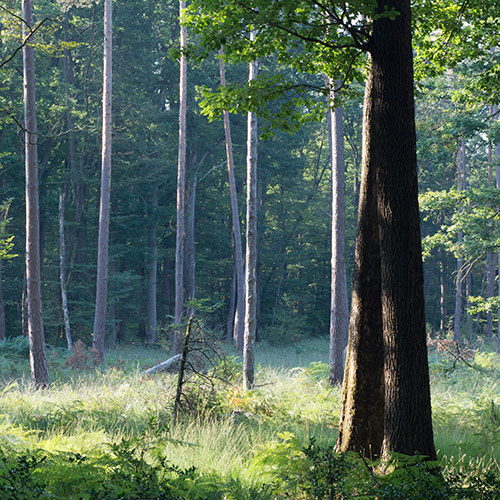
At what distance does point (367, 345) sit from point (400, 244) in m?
1.28

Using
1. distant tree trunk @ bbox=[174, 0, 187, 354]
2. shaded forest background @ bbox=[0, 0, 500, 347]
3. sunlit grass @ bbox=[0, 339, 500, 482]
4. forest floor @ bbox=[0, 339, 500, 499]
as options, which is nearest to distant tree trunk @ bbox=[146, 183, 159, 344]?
shaded forest background @ bbox=[0, 0, 500, 347]

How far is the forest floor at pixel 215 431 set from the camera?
4781 mm

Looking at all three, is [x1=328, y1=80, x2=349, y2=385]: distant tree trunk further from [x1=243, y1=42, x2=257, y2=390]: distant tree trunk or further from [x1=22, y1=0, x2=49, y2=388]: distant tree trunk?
[x1=22, y1=0, x2=49, y2=388]: distant tree trunk

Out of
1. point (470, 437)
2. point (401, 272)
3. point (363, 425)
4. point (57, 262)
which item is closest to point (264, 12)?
point (401, 272)

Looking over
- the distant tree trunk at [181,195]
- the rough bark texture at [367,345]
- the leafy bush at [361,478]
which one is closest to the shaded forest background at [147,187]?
the distant tree trunk at [181,195]

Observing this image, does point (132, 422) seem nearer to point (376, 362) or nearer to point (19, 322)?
point (376, 362)

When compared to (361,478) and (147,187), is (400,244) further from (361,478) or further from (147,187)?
(147,187)

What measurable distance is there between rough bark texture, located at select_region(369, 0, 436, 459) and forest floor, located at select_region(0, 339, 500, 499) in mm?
675

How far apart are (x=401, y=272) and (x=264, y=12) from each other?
2819 mm

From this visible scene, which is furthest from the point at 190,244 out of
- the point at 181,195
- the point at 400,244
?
Result: the point at 400,244

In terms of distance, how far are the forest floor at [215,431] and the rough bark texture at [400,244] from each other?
26.6 inches

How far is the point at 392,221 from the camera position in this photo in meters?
5.31

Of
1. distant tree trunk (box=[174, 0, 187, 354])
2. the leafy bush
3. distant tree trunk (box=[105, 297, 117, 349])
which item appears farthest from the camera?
distant tree trunk (box=[105, 297, 117, 349])

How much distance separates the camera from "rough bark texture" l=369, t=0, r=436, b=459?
203 inches
